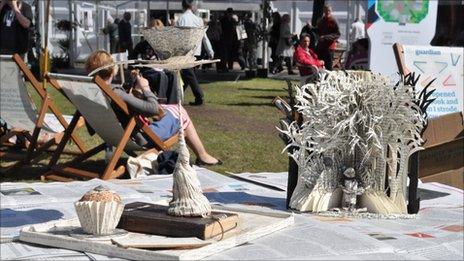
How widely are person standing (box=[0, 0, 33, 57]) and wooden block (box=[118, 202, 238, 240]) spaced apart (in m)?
6.29

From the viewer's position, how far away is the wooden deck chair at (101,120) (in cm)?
577

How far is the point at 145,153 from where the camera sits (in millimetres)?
6004

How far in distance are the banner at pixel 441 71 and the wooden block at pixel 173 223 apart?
129 inches

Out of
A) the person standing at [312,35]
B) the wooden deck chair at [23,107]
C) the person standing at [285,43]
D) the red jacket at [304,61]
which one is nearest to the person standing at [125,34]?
the person standing at [285,43]

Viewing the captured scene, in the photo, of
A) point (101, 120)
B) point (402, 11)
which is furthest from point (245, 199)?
point (402, 11)

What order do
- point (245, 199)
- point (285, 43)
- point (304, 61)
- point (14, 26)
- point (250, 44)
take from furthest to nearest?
point (285, 43) → point (250, 44) → point (304, 61) → point (14, 26) → point (245, 199)

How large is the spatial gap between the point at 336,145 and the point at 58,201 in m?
1.41

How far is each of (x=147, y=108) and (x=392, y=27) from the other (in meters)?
3.61

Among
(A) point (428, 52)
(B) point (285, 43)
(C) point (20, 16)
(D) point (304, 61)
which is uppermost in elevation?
(C) point (20, 16)

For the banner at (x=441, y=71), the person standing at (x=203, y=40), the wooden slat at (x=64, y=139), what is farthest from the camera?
the person standing at (x=203, y=40)

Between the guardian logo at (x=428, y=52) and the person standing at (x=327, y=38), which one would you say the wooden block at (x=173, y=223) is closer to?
the guardian logo at (x=428, y=52)

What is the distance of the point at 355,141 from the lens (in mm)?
3602

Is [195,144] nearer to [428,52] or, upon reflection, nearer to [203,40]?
[428,52]

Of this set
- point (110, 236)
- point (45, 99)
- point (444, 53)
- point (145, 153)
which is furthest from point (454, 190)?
point (45, 99)
